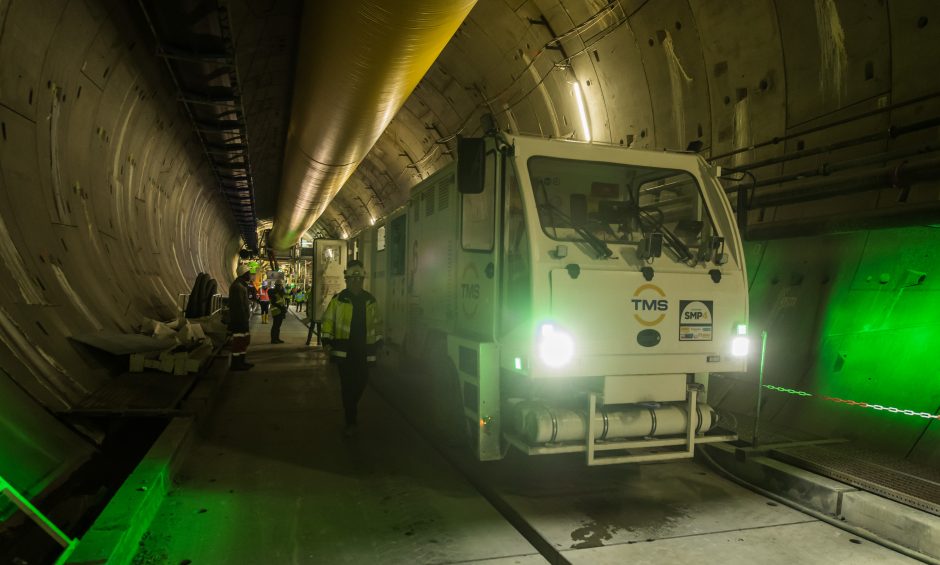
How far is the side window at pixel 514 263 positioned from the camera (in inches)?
162

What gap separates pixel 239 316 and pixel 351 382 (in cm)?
451

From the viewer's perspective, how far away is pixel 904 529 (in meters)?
3.63

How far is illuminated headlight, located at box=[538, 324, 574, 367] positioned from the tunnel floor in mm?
1114

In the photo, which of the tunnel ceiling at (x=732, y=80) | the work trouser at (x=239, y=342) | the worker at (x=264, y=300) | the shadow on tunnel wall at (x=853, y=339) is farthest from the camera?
the worker at (x=264, y=300)

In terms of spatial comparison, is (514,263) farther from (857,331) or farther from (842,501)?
(857,331)

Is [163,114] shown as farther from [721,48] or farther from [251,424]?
[721,48]

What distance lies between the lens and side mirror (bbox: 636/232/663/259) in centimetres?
414

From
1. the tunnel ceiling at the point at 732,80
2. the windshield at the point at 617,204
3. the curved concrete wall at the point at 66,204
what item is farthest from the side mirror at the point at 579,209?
the curved concrete wall at the point at 66,204

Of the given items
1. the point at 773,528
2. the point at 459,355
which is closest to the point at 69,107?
the point at 459,355

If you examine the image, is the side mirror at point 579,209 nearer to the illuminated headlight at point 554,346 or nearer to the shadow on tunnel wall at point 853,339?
the illuminated headlight at point 554,346

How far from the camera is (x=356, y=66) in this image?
5805 millimetres

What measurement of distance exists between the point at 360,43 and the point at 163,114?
7.38 meters

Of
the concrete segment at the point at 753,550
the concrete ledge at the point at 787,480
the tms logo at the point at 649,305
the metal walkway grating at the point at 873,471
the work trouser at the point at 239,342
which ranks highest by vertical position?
the tms logo at the point at 649,305

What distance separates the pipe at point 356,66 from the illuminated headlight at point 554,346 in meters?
2.61
